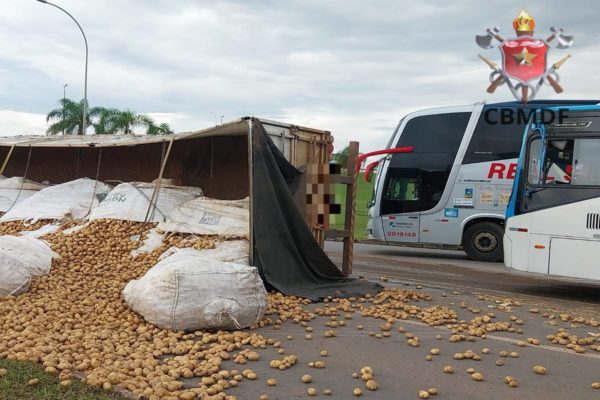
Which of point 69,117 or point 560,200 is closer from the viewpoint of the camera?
point 560,200

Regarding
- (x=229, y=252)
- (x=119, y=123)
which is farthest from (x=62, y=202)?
(x=119, y=123)

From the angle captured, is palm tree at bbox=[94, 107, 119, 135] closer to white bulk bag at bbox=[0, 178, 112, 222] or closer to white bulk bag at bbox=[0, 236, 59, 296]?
white bulk bag at bbox=[0, 178, 112, 222]

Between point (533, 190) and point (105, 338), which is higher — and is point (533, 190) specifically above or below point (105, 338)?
above

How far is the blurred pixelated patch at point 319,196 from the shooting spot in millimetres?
Result: 8906

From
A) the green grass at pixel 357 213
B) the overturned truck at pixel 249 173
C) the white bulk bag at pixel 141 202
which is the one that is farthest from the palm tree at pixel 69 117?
the white bulk bag at pixel 141 202

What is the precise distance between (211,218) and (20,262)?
2746mm

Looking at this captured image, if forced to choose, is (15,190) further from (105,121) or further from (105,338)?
(105,121)

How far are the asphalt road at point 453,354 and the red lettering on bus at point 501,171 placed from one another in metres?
4.37

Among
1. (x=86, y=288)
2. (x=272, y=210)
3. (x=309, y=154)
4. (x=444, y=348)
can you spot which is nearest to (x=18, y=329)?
(x=86, y=288)

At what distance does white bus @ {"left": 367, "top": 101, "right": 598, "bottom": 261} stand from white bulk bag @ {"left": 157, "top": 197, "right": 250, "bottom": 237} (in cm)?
606

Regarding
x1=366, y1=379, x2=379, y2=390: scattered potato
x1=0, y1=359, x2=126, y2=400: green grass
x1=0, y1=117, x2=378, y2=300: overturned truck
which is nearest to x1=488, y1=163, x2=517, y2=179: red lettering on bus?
x1=0, y1=117, x2=378, y2=300: overturned truck

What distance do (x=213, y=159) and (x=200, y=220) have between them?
2260 mm

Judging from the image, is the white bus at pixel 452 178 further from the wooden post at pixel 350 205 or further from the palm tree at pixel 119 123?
the palm tree at pixel 119 123

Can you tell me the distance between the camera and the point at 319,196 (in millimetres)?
8953
